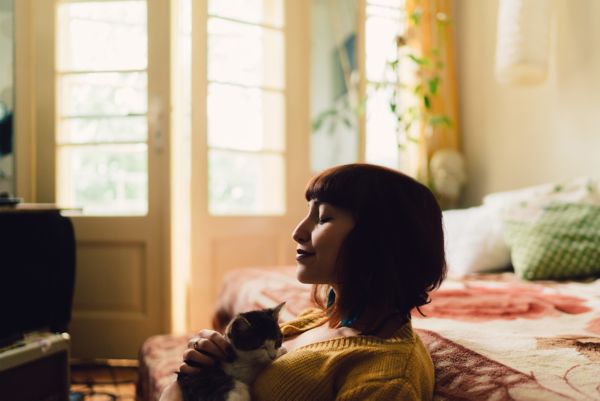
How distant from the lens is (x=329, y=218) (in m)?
0.77

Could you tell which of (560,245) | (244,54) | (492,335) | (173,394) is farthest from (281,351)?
(244,54)

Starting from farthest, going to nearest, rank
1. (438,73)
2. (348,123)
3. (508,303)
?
1. (438,73)
2. (348,123)
3. (508,303)

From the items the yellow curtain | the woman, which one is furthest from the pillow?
the woman

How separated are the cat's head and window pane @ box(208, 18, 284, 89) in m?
2.15

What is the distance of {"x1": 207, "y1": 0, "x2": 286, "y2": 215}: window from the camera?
278cm

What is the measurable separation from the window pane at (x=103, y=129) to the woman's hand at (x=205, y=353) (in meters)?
2.07

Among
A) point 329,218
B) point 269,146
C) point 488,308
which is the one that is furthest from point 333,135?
point 329,218

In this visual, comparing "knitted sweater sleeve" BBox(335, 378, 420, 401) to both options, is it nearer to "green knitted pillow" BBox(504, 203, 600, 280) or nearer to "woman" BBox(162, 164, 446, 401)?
"woman" BBox(162, 164, 446, 401)

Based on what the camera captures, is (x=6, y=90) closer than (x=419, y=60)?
Yes

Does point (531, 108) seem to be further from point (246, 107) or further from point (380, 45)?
point (246, 107)

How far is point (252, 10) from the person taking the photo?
290 centimetres

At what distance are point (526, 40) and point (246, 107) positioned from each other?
1511 mm

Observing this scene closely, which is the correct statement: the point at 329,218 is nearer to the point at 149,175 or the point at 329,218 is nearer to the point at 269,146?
the point at 149,175

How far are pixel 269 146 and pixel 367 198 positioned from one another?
2263mm
